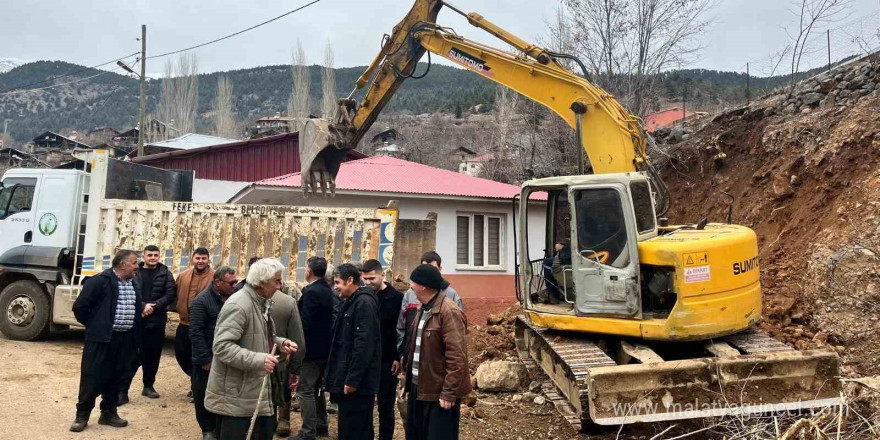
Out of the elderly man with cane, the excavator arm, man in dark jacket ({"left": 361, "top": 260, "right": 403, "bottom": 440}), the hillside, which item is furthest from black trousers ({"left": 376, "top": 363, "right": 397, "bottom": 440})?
the hillside

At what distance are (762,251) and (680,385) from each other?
21.4 ft

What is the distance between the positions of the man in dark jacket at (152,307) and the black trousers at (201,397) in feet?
5.78

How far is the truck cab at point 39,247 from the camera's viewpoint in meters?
10.2

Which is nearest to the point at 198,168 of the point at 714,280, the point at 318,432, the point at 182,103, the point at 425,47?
the point at 425,47

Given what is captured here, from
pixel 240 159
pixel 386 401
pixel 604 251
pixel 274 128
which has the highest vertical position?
pixel 274 128

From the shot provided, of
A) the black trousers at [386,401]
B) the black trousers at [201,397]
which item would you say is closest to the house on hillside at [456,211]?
the black trousers at [201,397]

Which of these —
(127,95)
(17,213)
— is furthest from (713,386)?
(127,95)

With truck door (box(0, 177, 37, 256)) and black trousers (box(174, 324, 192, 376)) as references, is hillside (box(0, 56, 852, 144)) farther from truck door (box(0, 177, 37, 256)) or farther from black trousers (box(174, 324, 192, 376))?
black trousers (box(174, 324, 192, 376))

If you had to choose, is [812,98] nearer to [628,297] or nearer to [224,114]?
[628,297]

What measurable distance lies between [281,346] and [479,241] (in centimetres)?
1164

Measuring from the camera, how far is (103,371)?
6.00 metres

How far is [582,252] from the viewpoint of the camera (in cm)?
657

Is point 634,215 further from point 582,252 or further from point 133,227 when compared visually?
point 133,227

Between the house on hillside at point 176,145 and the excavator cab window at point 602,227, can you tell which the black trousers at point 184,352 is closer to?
the excavator cab window at point 602,227
